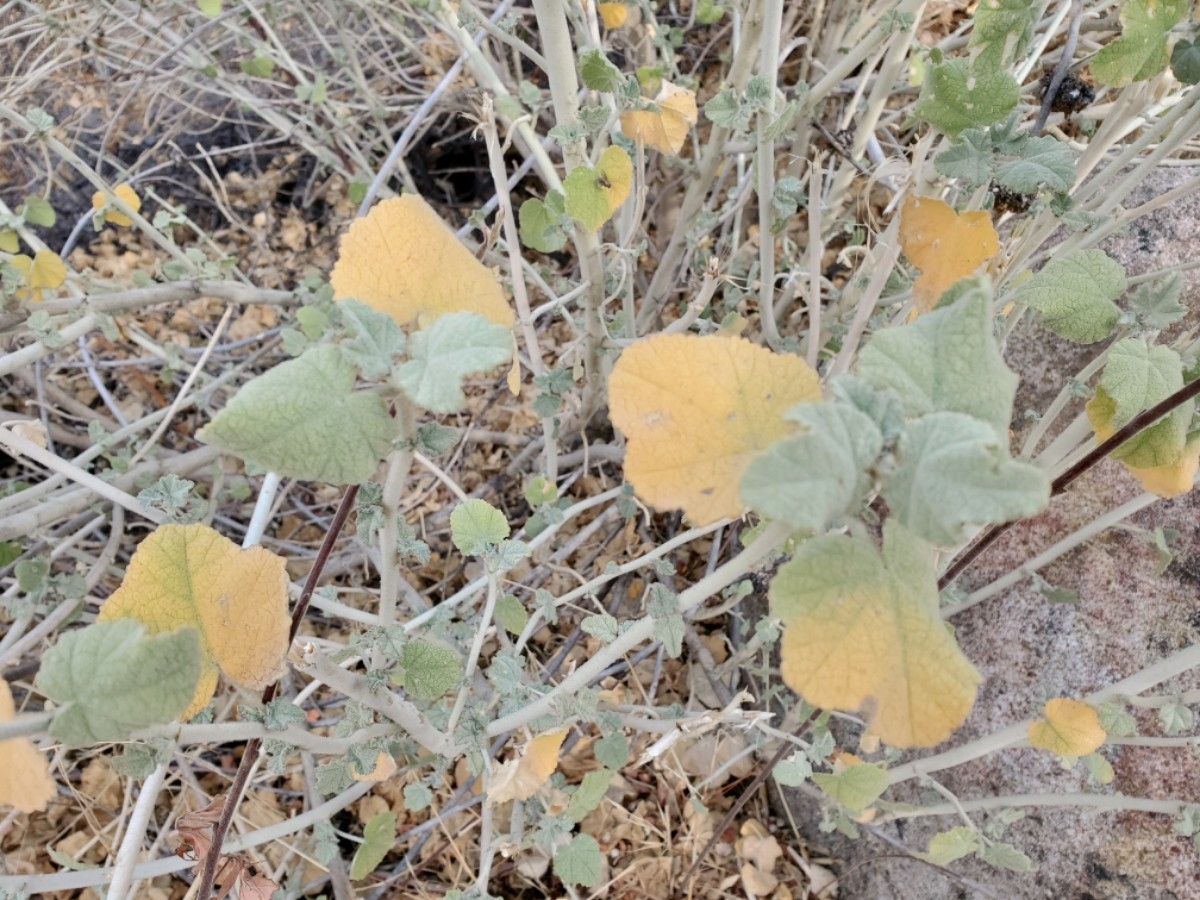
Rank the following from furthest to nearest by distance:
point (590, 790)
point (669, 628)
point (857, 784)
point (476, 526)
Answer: point (590, 790) < point (857, 784) < point (476, 526) < point (669, 628)

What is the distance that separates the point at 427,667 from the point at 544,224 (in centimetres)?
50

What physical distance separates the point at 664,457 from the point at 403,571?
103 cm

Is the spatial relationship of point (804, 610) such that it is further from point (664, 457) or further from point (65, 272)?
point (65, 272)

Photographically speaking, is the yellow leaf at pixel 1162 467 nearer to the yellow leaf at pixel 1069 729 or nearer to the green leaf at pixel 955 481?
the yellow leaf at pixel 1069 729

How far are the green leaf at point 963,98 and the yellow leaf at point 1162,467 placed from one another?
0.23 metres

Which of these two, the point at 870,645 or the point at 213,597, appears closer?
the point at 870,645

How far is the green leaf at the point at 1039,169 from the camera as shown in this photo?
68 centimetres

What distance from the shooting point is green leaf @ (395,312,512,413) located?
41 cm

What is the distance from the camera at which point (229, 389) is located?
141 centimetres

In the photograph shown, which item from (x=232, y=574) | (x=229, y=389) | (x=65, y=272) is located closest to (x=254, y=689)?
(x=232, y=574)

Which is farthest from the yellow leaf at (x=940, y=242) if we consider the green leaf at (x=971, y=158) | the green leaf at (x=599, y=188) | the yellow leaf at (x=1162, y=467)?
the green leaf at (x=599, y=188)

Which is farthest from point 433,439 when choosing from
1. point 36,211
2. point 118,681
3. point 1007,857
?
point 36,211

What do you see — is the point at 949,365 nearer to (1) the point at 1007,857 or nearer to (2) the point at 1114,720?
(2) the point at 1114,720

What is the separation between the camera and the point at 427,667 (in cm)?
67
